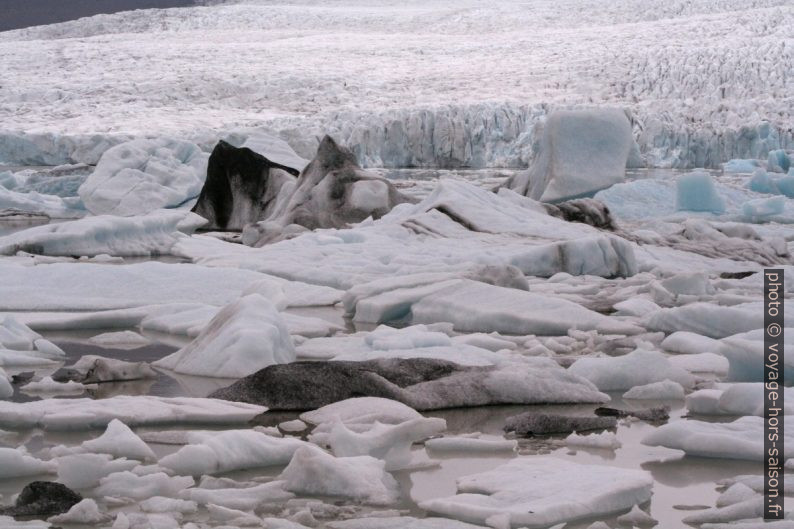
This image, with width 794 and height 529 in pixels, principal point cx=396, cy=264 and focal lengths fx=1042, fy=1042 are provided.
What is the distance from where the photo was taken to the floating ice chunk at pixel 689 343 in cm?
421

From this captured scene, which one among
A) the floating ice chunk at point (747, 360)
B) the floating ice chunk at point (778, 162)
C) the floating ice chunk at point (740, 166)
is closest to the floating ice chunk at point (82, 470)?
the floating ice chunk at point (747, 360)

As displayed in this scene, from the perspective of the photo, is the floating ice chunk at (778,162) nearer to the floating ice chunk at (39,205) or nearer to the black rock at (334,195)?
the black rock at (334,195)

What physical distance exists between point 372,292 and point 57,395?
228 cm

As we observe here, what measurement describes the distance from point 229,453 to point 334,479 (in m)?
0.34

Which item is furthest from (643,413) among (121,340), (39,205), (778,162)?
(778,162)

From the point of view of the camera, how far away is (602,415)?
10.4ft

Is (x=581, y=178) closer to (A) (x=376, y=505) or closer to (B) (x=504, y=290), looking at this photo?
(B) (x=504, y=290)

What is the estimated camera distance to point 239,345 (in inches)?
143

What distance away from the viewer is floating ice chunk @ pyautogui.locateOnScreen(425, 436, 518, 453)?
270 cm

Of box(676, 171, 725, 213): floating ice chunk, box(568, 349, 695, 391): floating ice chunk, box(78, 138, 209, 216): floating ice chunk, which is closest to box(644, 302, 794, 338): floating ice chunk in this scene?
box(568, 349, 695, 391): floating ice chunk

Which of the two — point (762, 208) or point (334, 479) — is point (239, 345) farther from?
point (762, 208)

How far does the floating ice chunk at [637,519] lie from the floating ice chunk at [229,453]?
793 mm

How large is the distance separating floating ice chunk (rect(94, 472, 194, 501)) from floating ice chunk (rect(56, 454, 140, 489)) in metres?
0.03

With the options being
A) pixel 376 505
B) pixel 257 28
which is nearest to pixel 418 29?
pixel 257 28
